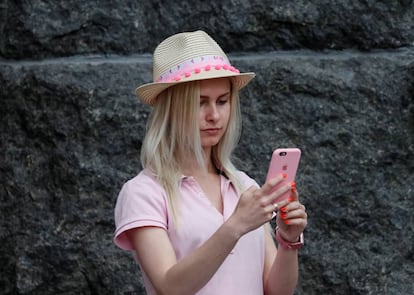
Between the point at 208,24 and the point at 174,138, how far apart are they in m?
1.16

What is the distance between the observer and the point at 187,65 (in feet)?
9.21

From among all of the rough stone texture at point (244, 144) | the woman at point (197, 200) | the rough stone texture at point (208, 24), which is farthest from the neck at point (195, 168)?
the rough stone texture at point (208, 24)

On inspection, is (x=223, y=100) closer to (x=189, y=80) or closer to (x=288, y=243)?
(x=189, y=80)

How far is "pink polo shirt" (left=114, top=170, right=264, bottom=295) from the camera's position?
272cm

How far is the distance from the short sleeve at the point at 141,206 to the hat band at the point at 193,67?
0.28 metres

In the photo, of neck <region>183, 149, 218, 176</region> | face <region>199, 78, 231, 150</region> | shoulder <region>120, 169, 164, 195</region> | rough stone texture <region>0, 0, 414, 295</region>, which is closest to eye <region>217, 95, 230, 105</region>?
face <region>199, 78, 231, 150</region>

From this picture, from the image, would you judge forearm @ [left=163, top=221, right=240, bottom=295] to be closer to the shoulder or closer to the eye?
the shoulder

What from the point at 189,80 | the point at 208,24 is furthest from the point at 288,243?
the point at 208,24

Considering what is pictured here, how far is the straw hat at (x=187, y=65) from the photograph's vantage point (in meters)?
2.78

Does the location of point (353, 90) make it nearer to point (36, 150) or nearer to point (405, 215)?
point (405, 215)

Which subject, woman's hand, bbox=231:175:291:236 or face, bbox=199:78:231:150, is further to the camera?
face, bbox=199:78:231:150

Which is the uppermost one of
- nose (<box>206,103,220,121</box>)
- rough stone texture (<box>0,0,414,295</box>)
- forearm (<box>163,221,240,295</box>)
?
nose (<box>206,103,220,121</box>)

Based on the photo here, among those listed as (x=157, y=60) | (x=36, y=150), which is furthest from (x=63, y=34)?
(x=157, y=60)

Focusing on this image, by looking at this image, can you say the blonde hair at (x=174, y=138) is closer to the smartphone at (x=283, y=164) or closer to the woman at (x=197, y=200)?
the woman at (x=197, y=200)
